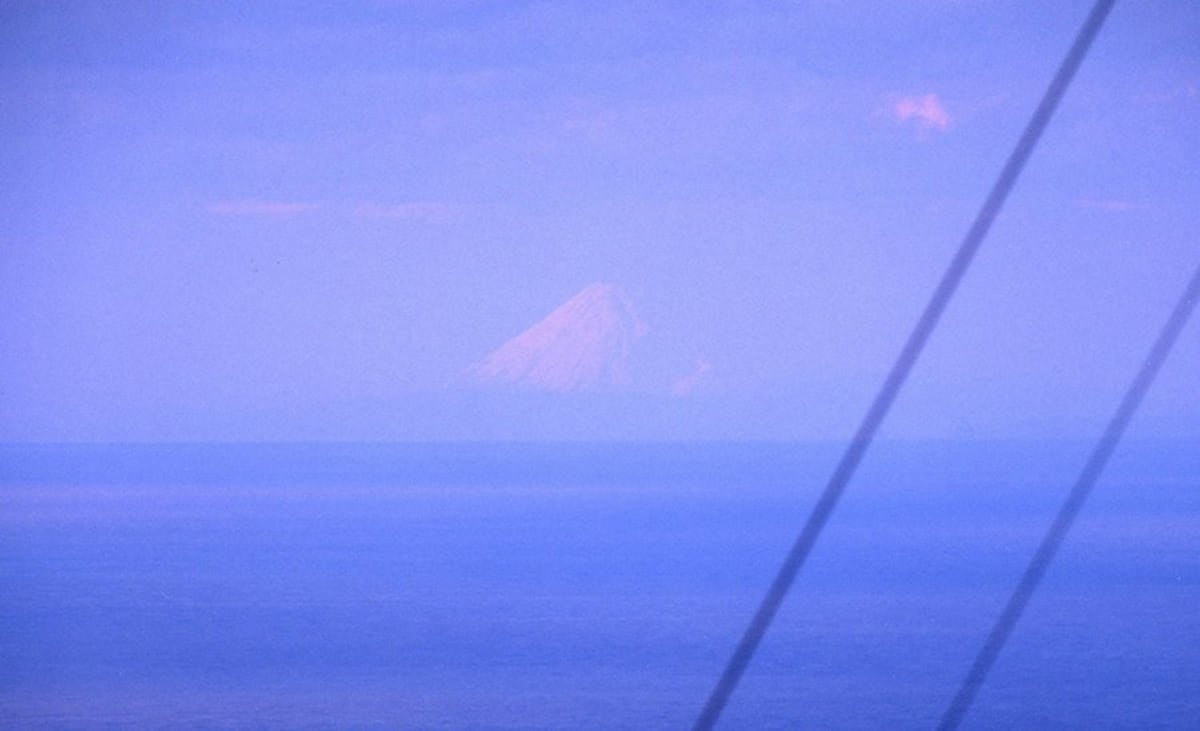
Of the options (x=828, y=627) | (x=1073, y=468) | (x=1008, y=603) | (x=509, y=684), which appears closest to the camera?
(x=509, y=684)

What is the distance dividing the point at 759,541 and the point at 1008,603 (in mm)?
4103

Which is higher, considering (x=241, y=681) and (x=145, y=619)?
(x=145, y=619)

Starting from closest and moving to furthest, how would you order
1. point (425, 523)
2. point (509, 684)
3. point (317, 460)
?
point (509, 684)
point (425, 523)
point (317, 460)

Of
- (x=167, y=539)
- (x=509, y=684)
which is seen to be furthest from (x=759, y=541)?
(x=509, y=684)

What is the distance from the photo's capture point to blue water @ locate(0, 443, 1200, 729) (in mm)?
6680

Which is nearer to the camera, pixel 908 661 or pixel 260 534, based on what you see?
pixel 908 661

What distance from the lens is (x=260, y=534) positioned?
14.4 metres

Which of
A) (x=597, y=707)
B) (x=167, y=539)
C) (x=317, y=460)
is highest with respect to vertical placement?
(x=317, y=460)

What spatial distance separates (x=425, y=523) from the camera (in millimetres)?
15711

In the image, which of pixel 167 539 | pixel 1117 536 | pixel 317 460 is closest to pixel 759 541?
pixel 1117 536

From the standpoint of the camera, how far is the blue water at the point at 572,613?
6.68 meters

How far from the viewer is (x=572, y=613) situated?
9.31 metres

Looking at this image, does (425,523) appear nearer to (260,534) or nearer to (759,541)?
(260,534)

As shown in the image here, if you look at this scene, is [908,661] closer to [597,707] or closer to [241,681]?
[597,707]
